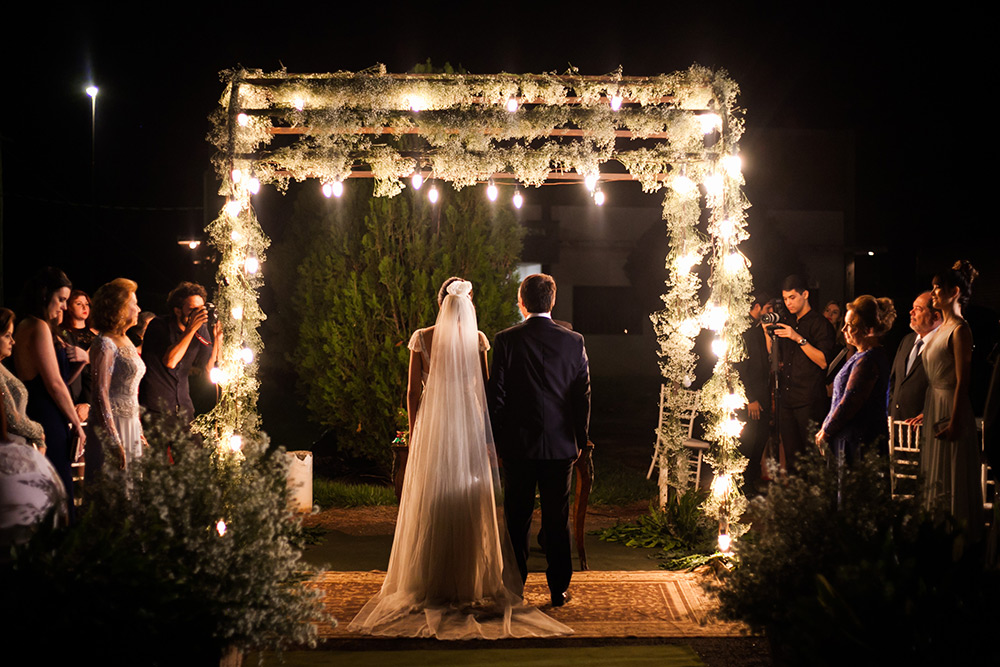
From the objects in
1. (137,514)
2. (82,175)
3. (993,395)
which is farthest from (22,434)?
(82,175)

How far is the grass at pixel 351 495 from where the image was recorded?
8023mm

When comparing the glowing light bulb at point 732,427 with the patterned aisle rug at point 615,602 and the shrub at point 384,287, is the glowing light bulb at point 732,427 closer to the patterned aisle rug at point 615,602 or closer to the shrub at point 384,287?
the patterned aisle rug at point 615,602

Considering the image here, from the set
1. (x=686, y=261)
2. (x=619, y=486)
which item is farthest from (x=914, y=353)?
(x=619, y=486)

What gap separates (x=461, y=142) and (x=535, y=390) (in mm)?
2067

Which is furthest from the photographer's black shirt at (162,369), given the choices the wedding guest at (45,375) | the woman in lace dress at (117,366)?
the wedding guest at (45,375)

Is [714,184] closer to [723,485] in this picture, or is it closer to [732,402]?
[732,402]

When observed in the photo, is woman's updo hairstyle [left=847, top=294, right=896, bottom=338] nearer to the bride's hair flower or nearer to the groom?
the groom

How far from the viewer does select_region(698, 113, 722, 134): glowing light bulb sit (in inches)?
220

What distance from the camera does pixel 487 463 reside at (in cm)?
464

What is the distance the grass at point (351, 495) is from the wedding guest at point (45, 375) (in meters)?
3.52

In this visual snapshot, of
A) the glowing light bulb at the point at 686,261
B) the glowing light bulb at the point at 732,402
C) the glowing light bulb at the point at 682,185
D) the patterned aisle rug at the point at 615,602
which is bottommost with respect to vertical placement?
the patterned aisle rug at the point at 615,602

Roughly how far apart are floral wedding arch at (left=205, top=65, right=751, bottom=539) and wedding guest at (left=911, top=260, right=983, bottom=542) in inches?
48.0

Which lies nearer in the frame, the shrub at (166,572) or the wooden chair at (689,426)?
the shrub at (166,572)

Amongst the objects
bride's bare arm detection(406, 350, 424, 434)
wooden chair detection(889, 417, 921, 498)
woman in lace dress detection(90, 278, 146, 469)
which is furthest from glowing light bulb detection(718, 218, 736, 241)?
woman in lace dress detection(90, 278, 146, 469)
